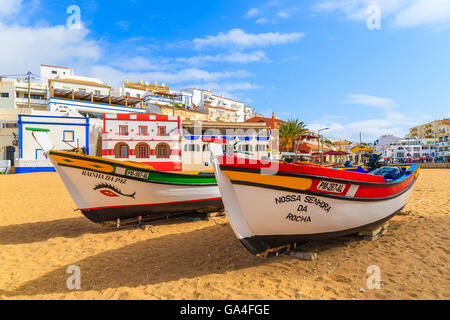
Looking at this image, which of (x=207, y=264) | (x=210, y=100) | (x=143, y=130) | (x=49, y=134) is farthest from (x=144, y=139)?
(x=210, y=100)

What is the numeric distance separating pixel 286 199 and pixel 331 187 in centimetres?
77

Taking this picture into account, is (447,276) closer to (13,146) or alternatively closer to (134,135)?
(134,135)

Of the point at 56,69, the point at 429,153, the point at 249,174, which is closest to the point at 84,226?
the point at 249,174

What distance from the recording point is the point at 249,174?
3875 millimetres

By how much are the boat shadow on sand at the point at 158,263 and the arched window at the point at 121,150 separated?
20.4 metres

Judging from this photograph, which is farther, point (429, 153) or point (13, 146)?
point (429, 153)

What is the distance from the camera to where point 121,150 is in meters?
24.9

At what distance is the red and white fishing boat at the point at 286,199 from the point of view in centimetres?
389

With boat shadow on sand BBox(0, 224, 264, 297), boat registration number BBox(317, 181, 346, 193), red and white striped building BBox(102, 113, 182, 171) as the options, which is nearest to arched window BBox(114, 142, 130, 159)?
red and white striped building BBox(102, 113, 182, 171)

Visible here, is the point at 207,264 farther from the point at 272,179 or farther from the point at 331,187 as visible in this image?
the point at 331,187

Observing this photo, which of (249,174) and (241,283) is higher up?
(249,174)

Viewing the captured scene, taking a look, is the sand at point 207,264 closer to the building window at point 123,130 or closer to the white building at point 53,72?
the building window at point 123,130

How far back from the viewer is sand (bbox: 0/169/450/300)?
3596mm
